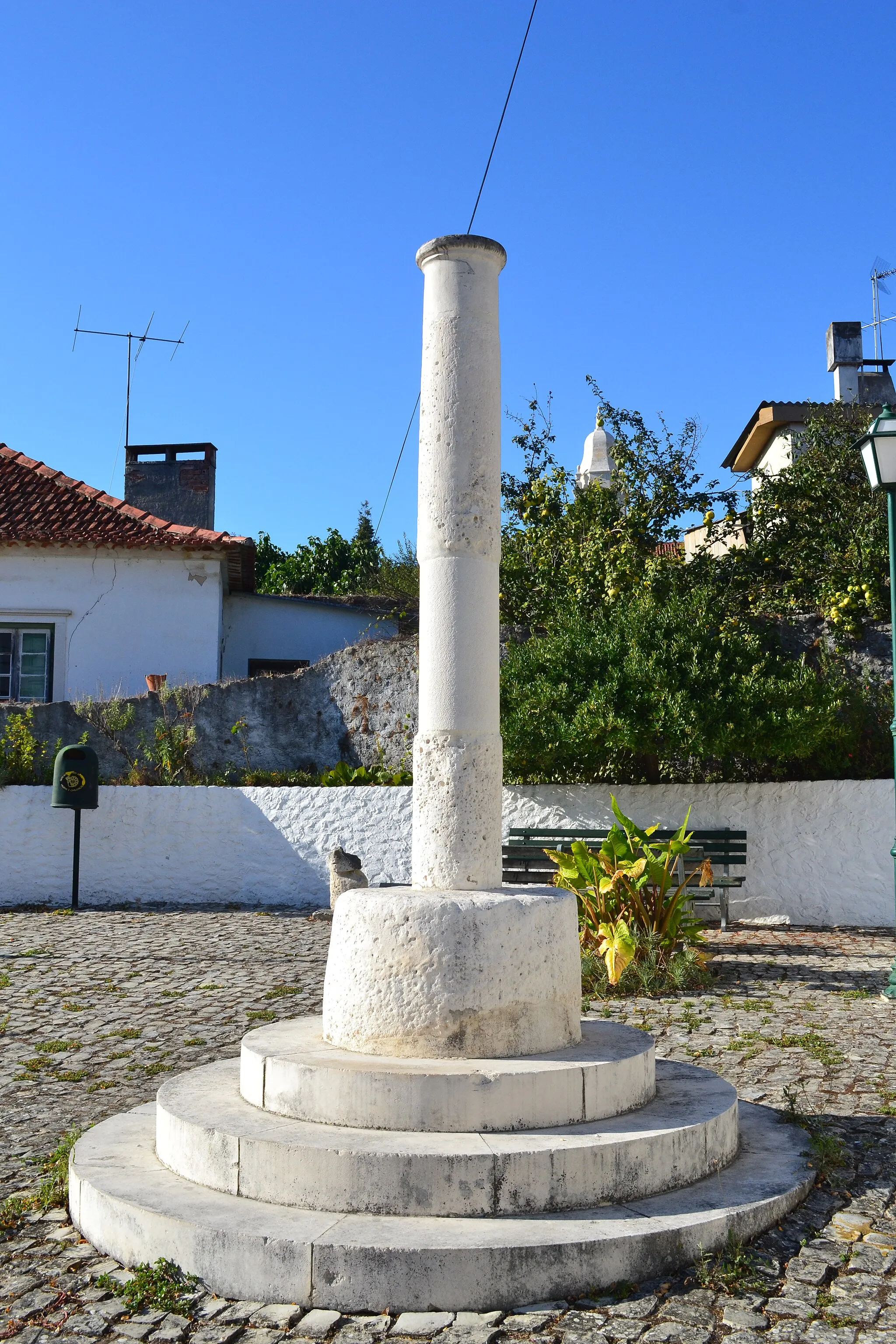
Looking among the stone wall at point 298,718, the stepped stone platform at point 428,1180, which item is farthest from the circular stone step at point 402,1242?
the stone wall at point 298,718

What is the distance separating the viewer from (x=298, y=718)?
539 inches

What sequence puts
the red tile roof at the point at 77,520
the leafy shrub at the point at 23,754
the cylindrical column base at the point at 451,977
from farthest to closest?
the red tile roof at the point at 77,520 < the leafy shrub at the point at 23,754 < the cylindrical column base at the point at 451,977

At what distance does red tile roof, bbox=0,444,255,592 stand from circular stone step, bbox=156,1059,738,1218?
1270cm

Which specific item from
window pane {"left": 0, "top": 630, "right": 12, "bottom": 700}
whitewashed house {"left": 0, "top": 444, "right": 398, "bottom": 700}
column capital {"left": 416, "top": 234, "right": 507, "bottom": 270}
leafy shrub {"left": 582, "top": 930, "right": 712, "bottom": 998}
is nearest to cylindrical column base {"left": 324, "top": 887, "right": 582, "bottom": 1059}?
column capital {"left": 416, "top": 234, "right": 507, "bottom": 270}

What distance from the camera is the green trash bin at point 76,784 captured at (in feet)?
39.2

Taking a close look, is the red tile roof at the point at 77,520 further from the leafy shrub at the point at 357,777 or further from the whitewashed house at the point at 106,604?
the leafy shrub at the point at 357,777

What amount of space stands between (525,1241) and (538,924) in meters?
1.18

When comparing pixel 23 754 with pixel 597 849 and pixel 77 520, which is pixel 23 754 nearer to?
pixel 77 520

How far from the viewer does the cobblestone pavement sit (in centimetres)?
302

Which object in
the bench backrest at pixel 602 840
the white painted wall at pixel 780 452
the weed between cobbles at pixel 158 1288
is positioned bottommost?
the weed between cobbles at pixel 158 1288

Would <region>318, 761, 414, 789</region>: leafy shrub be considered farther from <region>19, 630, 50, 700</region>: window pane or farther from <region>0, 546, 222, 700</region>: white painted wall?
<region>19, 630, 50, 700</region>: window pane

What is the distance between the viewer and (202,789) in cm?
1252

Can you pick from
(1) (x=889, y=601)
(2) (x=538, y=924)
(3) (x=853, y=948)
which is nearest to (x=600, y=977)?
(3) (x=853, y=948)

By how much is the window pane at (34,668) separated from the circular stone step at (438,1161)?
1299 cm
